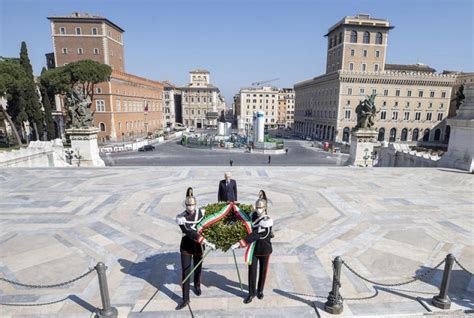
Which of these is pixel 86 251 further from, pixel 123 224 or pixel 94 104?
pixel 94 104

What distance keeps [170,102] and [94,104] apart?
45866mm

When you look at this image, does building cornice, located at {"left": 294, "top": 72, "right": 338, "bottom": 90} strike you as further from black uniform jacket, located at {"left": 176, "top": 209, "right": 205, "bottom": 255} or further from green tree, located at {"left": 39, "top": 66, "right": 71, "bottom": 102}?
black uniform jacket, located at {"left": 176, "top": 209, "right": 205, "bottom": 255}

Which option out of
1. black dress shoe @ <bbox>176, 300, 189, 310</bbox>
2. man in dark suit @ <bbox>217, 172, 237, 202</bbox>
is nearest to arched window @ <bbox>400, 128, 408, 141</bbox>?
man in dark suit @ <bbox>217, 172, 237, 202</bbox>

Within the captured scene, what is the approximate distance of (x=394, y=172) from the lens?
14.1m

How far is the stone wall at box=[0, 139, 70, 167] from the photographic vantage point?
16011 millimetres

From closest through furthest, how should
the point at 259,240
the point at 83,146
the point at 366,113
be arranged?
1. the point at 259,240
2. the point at 83,146
3. the point at 366,113

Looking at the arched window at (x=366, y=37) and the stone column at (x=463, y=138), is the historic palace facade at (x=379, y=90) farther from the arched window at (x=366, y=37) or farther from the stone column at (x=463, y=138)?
the stone column at (x=463, y=138)

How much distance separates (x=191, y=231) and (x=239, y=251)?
7.93 feet

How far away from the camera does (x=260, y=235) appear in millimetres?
4176

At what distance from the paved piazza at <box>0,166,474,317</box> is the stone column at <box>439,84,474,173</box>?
252 cm

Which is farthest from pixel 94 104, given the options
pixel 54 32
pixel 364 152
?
pixel 364 152

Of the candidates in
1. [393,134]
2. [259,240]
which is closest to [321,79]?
[393,134]

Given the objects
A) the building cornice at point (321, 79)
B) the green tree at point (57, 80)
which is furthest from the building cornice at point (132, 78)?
the building cornice at point (321, 79)

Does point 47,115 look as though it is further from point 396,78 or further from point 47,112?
point 396,78
